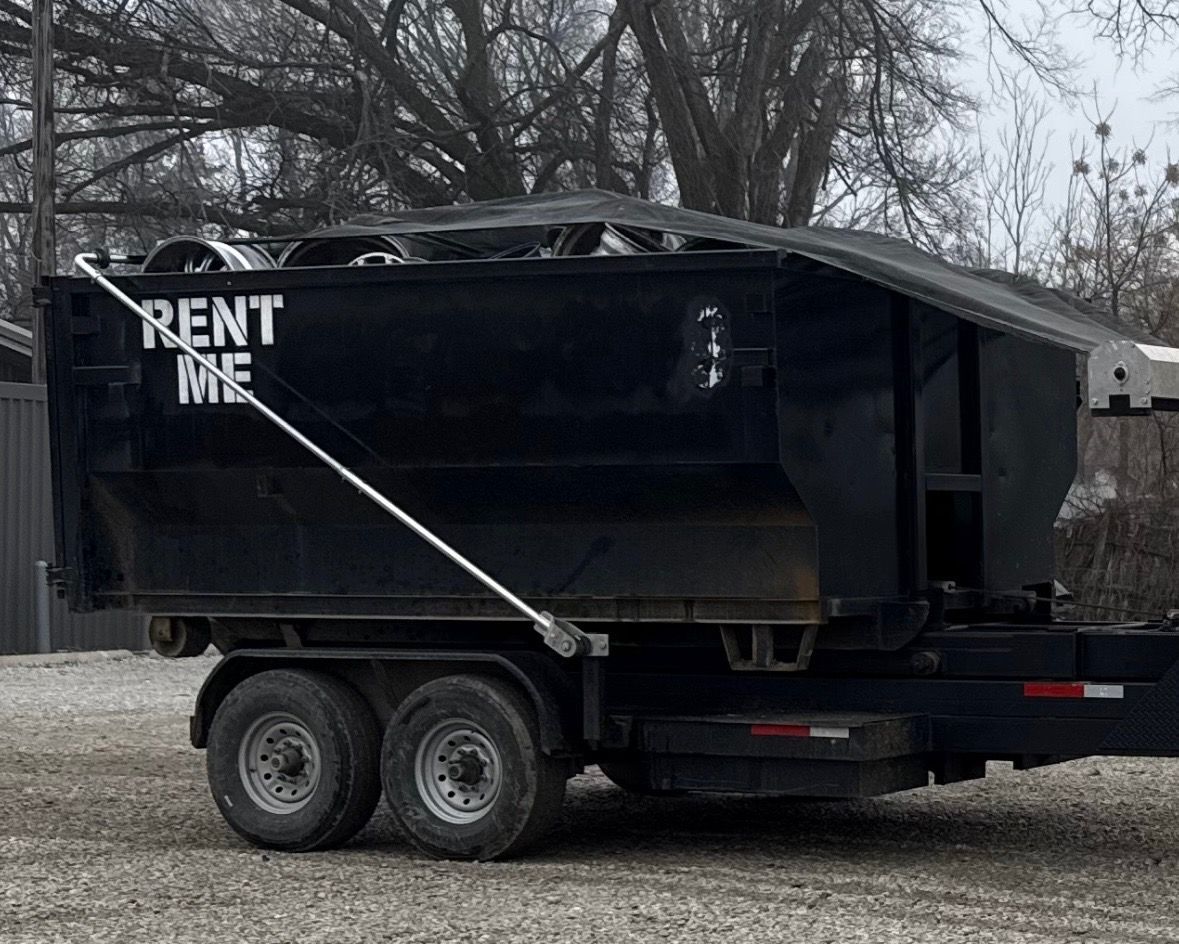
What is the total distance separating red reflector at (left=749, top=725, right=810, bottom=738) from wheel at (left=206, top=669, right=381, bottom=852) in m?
1.85

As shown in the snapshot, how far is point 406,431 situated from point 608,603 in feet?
3.82

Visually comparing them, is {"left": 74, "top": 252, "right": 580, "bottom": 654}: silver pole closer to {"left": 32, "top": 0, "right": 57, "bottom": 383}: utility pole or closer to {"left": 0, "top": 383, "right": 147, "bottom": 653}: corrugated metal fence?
{"left": 0, "top": 383, "right": 147, "bottom": 653}: corrugated metal fence

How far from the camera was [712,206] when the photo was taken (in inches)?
853

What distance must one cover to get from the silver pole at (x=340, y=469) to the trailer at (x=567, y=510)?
24 millimetres

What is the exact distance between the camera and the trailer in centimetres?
824

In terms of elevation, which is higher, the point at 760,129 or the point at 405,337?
the point at 760,129

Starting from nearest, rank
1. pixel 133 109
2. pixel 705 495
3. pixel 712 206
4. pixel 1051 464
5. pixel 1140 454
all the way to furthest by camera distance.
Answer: pixel 705 495
pixel 1051 464
pixel 1140 454
pixel 712 206
pixel 133 109

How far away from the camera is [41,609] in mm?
19797

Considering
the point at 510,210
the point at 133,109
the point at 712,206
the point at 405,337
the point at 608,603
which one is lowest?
the point at 608,603

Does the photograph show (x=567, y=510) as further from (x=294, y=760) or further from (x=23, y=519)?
(x=23, y=519)

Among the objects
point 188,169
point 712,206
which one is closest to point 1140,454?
point 712,206

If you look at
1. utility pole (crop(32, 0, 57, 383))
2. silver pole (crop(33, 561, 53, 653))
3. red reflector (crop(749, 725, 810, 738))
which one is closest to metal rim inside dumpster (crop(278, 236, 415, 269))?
red reflector (crop(749, 725, 810, 738))

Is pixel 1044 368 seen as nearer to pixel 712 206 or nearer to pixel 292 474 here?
pixel 292 474

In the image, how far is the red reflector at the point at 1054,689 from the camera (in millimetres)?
8281
